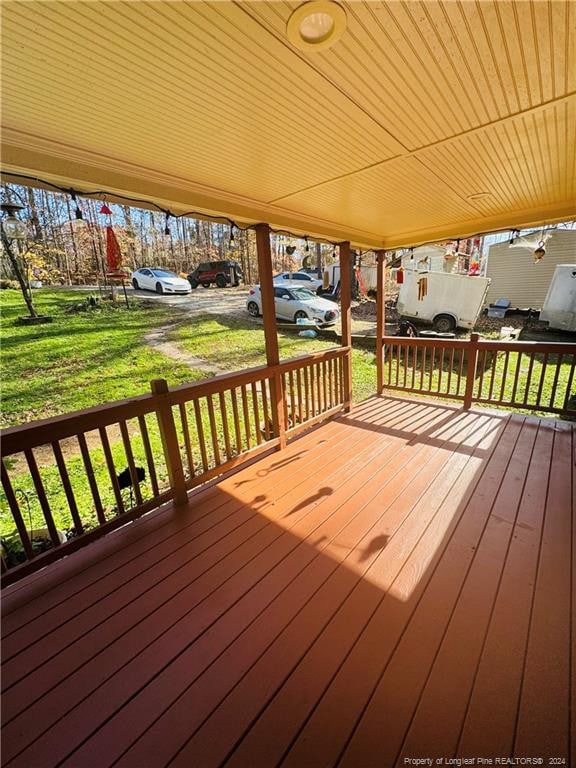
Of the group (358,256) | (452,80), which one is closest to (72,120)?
(452,80)

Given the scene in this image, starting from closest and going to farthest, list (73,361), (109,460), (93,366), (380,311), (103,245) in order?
(109,460) < (380,311) < (93,366) < (73,361) < (103,245)

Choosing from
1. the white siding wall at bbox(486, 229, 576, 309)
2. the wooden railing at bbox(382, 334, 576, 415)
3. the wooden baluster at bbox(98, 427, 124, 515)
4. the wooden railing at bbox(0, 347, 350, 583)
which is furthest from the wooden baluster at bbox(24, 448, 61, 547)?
the white siding wall at bbox(486, 229, 576, 309)

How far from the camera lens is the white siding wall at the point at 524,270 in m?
10.4

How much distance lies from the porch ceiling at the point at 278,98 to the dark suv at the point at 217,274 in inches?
441

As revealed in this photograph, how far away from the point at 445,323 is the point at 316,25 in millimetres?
9513

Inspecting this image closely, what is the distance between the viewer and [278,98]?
4.37ft

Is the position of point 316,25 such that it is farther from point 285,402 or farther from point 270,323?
point 285,402

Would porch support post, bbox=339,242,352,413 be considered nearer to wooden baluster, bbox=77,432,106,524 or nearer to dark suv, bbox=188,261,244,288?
wooden baluster, bbox=77,432,106,524

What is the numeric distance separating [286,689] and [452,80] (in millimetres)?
2580

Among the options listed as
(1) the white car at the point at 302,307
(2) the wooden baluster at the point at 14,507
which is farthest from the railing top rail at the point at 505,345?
(1) the white car at the point at 302,307

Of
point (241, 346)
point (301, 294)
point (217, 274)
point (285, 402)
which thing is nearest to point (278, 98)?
point (285, 402)

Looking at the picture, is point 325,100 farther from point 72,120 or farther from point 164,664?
point 164,664

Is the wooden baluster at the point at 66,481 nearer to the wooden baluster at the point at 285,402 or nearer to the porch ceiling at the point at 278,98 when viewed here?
the porch ceiling at the point at 278,98

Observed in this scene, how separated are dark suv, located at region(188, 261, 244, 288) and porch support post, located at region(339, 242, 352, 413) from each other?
31.6 ft
